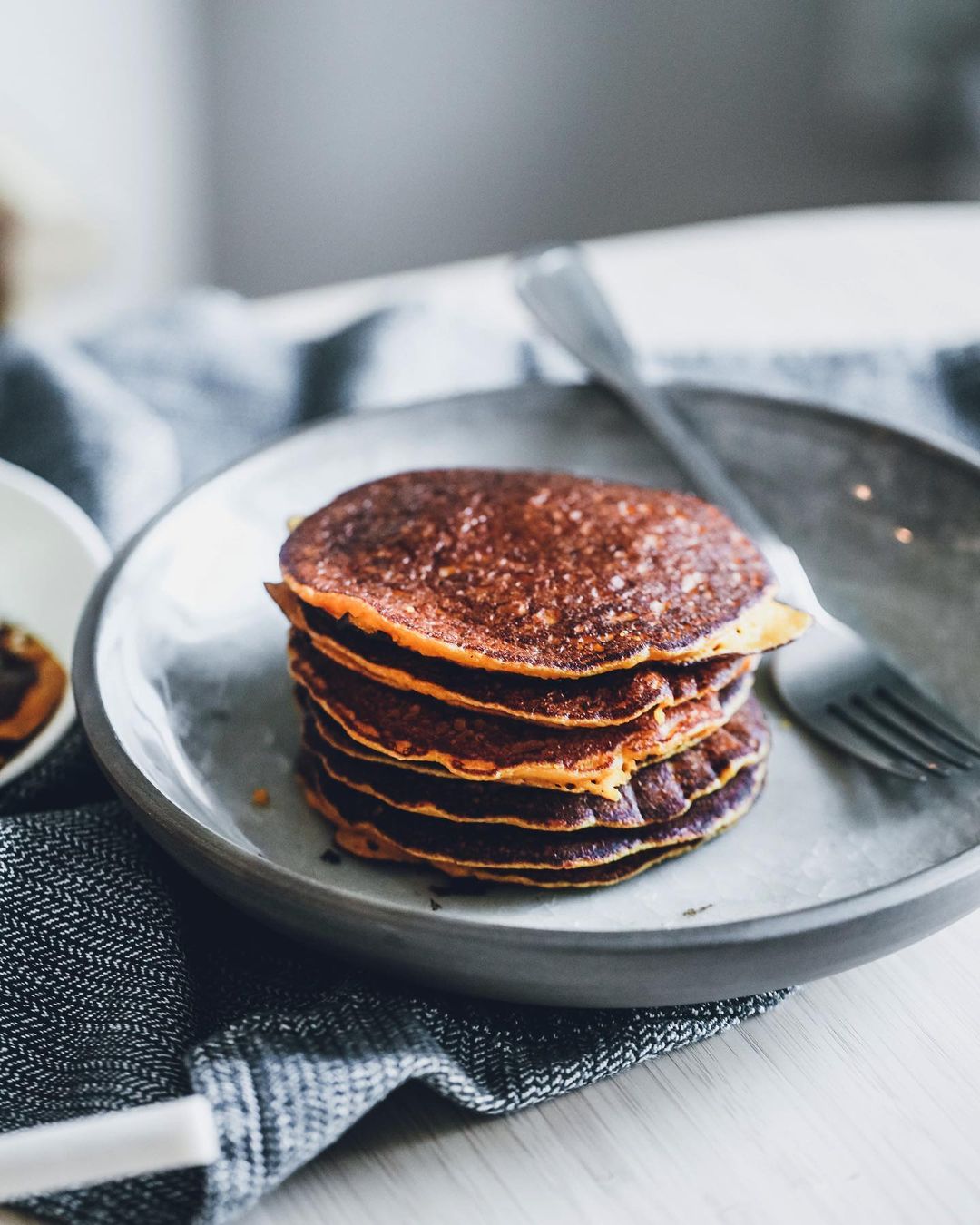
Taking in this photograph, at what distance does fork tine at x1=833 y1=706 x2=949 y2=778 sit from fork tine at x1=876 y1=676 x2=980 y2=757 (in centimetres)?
3

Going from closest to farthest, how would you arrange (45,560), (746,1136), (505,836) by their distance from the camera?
(746,1136) < (505,836) < (45,560)

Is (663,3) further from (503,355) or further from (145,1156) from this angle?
(145,1156)

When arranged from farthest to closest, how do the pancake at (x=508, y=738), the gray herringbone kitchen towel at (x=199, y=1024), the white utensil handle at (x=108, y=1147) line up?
the pancake at (x=508, y=738)
the gray herringbone kitchen towel at (x=199, y=1024)
the white utensil handle at (x=108, y=1147)

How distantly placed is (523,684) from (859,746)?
388mm

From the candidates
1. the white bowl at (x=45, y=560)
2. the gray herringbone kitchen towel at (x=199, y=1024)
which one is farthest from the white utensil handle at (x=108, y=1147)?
the white bowl at (x=45, y=560)

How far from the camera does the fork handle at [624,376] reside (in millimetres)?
1428

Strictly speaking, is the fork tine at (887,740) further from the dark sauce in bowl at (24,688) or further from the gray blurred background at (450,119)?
the gray blurred background at (450,119)

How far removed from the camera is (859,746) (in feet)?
4.02

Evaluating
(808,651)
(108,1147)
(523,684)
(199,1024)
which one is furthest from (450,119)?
(108,1147)

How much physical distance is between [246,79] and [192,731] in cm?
341

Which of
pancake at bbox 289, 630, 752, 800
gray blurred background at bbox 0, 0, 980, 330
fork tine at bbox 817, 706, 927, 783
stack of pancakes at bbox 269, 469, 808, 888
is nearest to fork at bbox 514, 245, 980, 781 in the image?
fork tine at bbox 817, 706, 927, 783

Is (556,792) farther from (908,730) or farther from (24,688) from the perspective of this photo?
(24,688)

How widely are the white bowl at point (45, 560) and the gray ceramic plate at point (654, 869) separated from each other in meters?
0.12

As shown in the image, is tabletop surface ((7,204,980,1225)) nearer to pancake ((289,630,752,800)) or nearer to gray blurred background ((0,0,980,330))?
pancake ((289,630,752,800))
